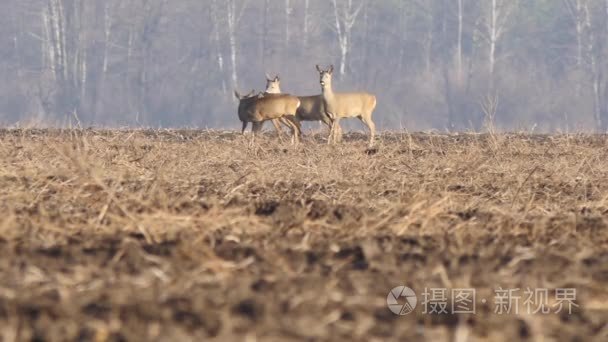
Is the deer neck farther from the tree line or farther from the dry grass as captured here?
the tree line

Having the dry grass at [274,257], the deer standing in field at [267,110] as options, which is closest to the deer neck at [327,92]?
the deer standing in field at [267,110]

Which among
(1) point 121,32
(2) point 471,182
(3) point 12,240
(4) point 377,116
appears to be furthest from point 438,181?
(1) point 121,32

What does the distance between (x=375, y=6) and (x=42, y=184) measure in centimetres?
5872

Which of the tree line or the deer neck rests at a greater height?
the deer neck

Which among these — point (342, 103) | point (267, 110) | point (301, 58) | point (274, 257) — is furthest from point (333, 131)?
point (301, 58)

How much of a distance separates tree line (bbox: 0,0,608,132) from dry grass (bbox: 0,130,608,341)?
42.9m

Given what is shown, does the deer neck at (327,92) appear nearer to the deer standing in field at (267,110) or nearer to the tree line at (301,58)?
the deer standing in field at (267,110)

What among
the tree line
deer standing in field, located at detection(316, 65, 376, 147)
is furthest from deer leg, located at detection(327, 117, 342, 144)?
the tree line

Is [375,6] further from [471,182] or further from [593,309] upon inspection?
[593,309]

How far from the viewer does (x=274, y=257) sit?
197 inches

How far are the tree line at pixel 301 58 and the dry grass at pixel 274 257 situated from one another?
42.9 m

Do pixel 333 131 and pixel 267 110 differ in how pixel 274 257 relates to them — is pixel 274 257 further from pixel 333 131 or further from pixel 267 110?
pixel 267 110

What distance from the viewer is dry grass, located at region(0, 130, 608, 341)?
156 inches

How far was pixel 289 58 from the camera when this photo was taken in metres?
58.4
